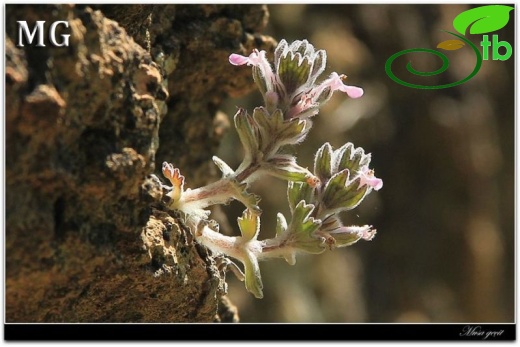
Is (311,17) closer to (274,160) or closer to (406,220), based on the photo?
(406,220)

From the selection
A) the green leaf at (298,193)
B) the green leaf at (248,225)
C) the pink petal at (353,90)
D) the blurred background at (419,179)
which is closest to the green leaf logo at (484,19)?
the pink petal at (353,90)

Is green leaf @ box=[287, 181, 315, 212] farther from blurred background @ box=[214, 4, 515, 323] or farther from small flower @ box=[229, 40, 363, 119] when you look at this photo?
blurred background @ box=[214, 4, 515, 323]

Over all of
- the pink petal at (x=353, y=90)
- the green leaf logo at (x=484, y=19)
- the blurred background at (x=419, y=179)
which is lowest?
the blurred background at (x=419, y=179)

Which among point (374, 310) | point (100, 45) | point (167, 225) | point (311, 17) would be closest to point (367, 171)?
point (167, 225)

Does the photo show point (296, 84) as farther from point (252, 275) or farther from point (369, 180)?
point (252, 275)

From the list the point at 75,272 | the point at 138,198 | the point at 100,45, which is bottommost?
the point at 75,272

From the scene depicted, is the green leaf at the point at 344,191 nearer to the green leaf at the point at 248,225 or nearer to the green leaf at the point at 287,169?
the green leaf at the point at 287,169
